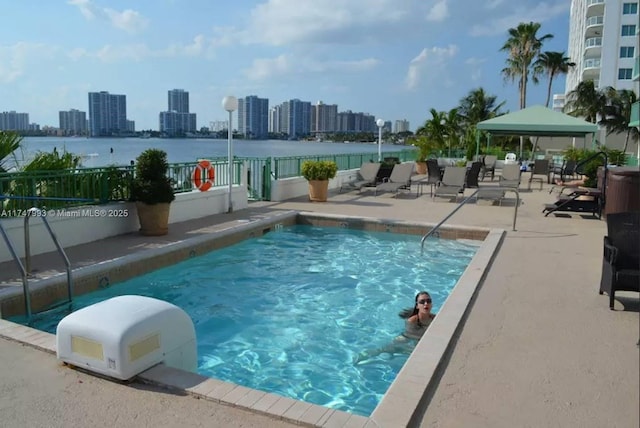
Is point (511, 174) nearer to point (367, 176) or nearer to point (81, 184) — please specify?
point (367, 176)

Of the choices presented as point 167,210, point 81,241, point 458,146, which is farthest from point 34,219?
point 458,146

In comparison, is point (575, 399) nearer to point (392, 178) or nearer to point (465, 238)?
point (465, 238)

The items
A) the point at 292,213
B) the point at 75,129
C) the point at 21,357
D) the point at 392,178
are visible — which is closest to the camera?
the point at 21,357

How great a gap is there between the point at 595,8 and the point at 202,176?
6760 cm

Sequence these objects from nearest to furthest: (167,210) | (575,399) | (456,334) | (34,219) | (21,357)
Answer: (575,399) → (21,357) → (456,334) → (34,219) → (167,210)

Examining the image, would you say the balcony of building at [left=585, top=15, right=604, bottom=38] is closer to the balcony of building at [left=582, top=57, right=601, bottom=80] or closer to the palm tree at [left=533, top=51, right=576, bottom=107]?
the balcony of building at [left=582, top=57, right=601, bottom=80]

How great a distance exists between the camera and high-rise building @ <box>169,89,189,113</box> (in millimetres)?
53844

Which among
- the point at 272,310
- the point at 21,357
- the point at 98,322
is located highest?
the point at 98,322

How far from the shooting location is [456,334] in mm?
4484

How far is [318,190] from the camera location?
13469 mm

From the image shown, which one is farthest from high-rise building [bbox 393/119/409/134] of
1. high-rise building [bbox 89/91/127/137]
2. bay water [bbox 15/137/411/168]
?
high-rise building [bbox 89/91/127/137]

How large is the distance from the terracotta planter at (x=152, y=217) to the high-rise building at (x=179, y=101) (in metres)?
47.8

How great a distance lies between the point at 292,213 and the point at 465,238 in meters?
3.61

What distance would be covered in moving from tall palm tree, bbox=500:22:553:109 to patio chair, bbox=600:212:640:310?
43.7 m
